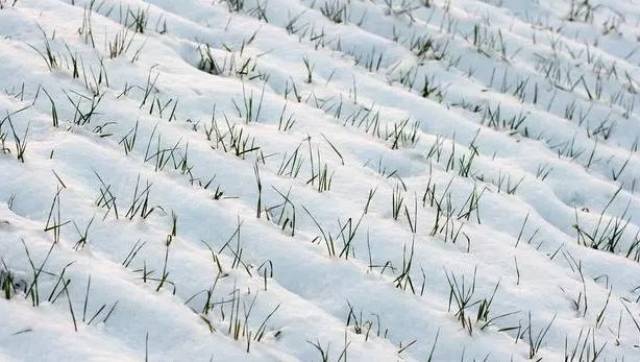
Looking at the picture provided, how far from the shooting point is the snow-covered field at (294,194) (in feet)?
9.14

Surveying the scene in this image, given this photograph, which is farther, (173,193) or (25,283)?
(173,193)

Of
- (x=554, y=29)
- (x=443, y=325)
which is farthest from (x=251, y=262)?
(x=554, y=29)

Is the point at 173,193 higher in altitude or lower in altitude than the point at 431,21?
lower

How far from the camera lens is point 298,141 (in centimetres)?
404

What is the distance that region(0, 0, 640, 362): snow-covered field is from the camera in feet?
9.14

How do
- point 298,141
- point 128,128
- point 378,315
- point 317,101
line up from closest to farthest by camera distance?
point 378,315 → point 128,128 → point 298,141 → point 317,101

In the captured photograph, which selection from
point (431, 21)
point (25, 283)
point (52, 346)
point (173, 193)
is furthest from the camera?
point (431, 21)

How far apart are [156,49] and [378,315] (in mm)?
2255

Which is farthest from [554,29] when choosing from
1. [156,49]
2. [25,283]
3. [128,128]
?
[25,283]

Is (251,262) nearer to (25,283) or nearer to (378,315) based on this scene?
(378,315)

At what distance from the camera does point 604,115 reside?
213 inches

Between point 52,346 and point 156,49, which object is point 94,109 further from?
point 52,346

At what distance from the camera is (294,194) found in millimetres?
3580

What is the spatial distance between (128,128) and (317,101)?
3.90 feet
